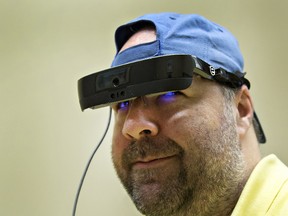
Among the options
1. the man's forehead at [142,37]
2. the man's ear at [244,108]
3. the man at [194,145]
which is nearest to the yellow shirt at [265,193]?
the man at [194,145]

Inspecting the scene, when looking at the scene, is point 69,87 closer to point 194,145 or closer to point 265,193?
point 194,145

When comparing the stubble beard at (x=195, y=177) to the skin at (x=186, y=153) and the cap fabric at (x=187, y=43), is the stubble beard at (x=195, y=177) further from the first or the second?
the cap fabric at (x=187, y=43)

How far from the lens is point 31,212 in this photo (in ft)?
3.76

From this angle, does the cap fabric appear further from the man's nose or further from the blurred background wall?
the blurred background wall

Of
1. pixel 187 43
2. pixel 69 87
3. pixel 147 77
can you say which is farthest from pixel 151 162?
pixel 69 87

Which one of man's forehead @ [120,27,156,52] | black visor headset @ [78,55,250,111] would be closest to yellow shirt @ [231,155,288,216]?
black visor headset @ [78,55,250,111]

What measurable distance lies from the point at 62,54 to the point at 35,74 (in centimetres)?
12

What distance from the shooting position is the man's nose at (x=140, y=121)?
2.41ft

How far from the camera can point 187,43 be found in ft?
2.62

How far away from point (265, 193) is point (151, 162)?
0.25 metres

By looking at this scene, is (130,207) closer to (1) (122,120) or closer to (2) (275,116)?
(1) (122,120)

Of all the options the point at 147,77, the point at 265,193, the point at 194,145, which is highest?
the point at 147,77

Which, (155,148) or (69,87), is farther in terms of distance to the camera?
(69,87)

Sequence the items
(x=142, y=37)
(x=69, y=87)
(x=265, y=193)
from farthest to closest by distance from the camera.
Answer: (x=69, y=87)
(x=142, y=37)
(x=265, y=193)
